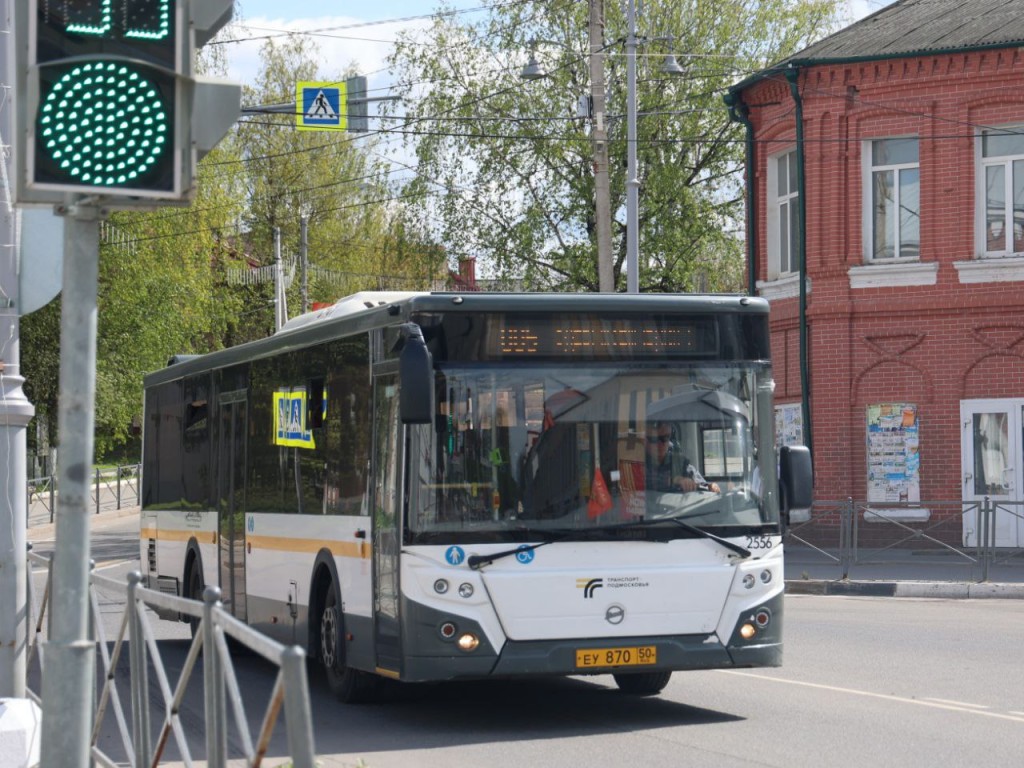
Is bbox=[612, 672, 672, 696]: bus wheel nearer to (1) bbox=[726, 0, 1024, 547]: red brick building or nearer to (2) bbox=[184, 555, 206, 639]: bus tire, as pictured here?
(2) bbox=[184, 555, 206, 639]: bus tire

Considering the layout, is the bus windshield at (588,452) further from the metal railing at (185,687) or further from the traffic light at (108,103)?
the traffic light at (108,103)

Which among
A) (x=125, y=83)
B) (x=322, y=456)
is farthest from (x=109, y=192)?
(x=322, y=456)

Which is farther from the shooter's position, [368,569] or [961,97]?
[961,97]

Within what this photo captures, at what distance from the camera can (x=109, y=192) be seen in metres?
4.96

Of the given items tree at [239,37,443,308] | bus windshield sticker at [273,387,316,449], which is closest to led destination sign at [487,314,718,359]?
bus windshield sticker at [273,387,316,449]

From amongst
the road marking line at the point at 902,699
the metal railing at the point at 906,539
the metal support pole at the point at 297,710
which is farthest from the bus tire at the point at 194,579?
the metal support pole at the point at 297,710

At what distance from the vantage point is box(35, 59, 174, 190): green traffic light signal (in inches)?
195

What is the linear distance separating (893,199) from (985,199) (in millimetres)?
1501

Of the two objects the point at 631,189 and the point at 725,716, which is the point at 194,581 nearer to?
the point at 725,716

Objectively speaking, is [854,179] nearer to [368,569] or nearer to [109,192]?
[368,569]

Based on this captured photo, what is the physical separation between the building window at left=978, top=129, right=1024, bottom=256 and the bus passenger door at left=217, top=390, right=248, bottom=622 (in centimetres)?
1544

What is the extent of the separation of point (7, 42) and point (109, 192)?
4.60 metres

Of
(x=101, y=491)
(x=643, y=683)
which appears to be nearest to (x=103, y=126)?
(x=643, y=683)

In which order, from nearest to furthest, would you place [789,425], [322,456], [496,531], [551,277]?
[496,531] → [322,456] → [789,425] → [551,277]
